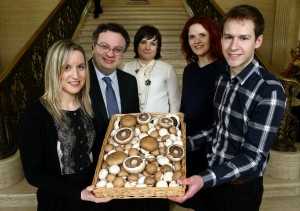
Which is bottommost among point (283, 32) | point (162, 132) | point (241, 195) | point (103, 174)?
point (241, 195)

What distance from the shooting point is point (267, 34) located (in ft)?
32.2

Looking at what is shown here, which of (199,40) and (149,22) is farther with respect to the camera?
(149,22)

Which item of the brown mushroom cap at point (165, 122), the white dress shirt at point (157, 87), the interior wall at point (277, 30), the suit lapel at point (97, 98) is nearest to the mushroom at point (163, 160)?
the brown mushroom cap at point (165, 122)

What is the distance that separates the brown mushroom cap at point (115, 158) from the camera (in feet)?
5.86

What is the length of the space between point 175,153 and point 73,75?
30.2 inches


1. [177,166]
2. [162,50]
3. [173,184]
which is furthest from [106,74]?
[162,50]

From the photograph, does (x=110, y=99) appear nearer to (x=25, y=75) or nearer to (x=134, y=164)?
A: (x=134, y=164)

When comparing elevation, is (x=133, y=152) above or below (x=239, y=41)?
below

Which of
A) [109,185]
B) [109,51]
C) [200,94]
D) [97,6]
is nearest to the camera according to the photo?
[109,185]

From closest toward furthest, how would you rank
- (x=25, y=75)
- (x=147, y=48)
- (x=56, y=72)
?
(x=56, y=72), (x=147, y=48), (x=25, y=75)

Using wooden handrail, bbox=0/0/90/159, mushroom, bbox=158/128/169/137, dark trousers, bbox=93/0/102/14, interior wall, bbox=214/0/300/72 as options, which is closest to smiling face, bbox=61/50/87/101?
mushroom, bbox=158/128/169/137

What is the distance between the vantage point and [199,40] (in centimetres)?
276

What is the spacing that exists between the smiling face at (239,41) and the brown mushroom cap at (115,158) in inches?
32.2

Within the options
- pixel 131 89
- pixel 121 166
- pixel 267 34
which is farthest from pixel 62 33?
pixel 267 34
